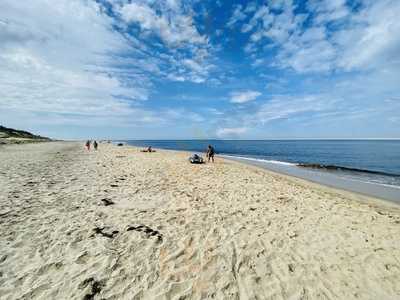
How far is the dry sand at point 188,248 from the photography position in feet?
12.6

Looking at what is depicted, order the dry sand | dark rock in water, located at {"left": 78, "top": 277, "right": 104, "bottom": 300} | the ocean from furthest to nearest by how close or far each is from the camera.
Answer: the ocean, the dry sand, dark rock in water, located at {"left": 78, "top": 277, "right": 104, "bottom": 300}

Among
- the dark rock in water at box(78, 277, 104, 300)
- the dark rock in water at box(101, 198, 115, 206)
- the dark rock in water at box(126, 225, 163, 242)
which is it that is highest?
the dark rock in water at box(101, 198, 115, 206)

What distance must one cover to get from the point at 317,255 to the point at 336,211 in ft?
14.2

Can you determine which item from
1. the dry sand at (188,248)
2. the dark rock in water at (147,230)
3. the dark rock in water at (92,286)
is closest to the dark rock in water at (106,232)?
the dry sand at (188,248)

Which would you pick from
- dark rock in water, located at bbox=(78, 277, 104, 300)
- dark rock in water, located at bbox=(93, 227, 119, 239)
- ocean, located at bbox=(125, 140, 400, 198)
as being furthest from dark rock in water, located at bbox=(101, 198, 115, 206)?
ocean, located at bbox=(125, 140, 400, 198)

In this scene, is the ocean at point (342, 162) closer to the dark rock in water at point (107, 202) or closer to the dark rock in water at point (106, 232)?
the dark rock in water at point (107, 202)

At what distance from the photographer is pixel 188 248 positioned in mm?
5145

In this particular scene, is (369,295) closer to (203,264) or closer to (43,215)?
(203,264)

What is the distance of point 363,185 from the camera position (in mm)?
16891

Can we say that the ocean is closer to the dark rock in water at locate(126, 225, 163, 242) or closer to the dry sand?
the dry sand

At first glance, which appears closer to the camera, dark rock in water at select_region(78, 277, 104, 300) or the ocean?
dark rock in water at select_region(78, 277, 104, 300)

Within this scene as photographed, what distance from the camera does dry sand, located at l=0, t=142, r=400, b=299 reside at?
12.6ft

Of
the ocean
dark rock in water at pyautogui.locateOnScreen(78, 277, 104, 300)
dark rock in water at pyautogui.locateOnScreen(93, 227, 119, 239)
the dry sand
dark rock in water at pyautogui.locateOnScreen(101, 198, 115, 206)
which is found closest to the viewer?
dark rock in water at pyautogui.locateOnScreen(78, 277, 104, 300)

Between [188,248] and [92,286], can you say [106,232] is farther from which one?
[188,248]
